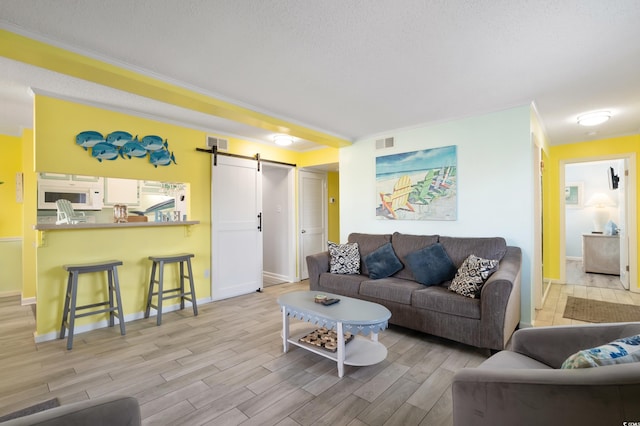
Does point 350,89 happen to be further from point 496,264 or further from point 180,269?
point 180,269

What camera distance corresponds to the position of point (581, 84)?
2.71m

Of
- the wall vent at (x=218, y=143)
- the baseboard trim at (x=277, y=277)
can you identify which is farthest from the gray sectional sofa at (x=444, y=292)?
the wall vent at (x=218, y=143)

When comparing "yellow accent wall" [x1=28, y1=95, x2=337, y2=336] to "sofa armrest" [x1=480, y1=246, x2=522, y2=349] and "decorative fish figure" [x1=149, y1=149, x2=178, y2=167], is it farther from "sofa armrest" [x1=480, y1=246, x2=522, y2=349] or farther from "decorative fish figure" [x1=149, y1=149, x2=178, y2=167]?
"sofa armrest" [x1=480, y1=246, x2=522, y2=349]

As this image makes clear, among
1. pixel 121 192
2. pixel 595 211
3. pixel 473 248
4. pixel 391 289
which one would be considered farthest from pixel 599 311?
pixel 121 192

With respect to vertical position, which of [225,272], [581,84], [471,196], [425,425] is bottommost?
[425,425]

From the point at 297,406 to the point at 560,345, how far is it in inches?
62.1

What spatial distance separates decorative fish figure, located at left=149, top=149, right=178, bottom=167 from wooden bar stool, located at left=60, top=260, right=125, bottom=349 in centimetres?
127

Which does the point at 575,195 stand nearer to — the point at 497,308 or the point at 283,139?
the point at 497,308

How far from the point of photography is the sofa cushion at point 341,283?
138 inches

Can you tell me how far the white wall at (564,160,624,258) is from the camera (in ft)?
22.4

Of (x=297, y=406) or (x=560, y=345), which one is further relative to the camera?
(x=297, y=406)

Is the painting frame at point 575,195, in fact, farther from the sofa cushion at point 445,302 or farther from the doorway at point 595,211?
the sofa cushion at point 445,302

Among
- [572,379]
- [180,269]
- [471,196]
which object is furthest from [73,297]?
[471,196]

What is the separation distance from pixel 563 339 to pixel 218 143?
14.1 ft
